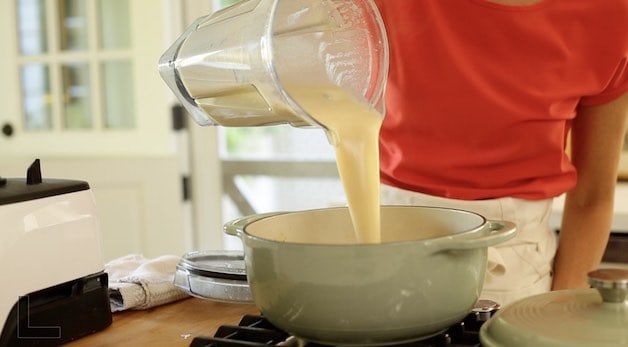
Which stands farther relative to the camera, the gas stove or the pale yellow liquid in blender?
the pale yellow liquid in blender

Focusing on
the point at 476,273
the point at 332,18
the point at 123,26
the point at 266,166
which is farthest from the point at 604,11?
the point at 266,166

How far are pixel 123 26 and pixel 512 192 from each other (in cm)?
A: 186

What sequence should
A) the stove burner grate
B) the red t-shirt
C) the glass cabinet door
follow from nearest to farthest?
the stove burner grate → the red t-shirt → the glass cabinet door

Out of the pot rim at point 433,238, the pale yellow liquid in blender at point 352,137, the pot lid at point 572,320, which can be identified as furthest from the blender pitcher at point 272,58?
the pot lid at point 572,320

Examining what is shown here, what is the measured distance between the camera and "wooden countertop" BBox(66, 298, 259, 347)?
778mm

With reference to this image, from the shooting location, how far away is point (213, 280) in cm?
87

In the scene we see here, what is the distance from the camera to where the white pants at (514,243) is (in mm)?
1068

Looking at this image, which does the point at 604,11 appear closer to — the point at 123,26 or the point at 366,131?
the point at 366,131

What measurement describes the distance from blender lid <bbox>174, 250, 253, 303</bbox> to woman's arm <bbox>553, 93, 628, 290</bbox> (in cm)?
55

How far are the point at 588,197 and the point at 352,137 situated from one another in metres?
0.54

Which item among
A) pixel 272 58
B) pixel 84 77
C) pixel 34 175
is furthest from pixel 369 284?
pixel 84 77

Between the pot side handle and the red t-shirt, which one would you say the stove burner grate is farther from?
the red t-shirt

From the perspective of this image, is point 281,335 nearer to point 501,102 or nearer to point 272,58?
point 272,58

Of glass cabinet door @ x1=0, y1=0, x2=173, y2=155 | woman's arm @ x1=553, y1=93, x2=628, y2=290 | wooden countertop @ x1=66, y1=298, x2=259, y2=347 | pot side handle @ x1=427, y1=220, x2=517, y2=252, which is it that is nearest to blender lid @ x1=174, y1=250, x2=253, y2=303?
wooden countertop @ x1=66, y1=298, x2=259, y2=347
